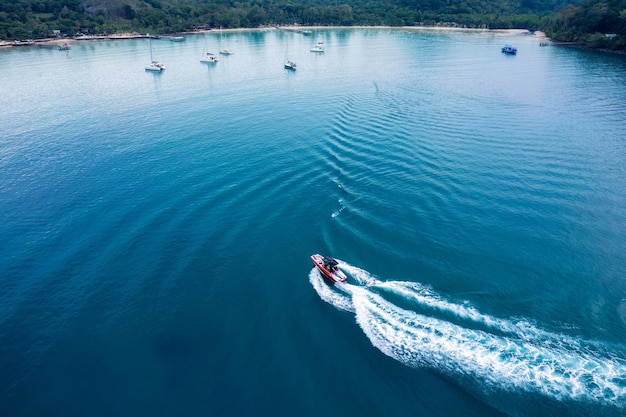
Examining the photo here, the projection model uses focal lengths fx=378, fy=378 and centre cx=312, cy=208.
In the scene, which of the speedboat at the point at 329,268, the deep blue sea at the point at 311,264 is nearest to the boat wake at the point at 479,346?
the deep blue sea at the point at 311,264

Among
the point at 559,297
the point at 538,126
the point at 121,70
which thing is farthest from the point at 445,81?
the point at 121,70

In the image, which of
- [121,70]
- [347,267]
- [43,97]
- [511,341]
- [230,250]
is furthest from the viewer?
[121,70]

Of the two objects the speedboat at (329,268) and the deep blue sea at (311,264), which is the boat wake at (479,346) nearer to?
the deep blue sea at (311,264)

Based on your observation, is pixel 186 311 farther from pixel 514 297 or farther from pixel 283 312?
pixel 514 297

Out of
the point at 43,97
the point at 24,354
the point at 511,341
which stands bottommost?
the point at 24,354

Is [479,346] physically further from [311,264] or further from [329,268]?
[311,264]

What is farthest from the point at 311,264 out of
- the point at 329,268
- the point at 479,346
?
the point at 479,346
